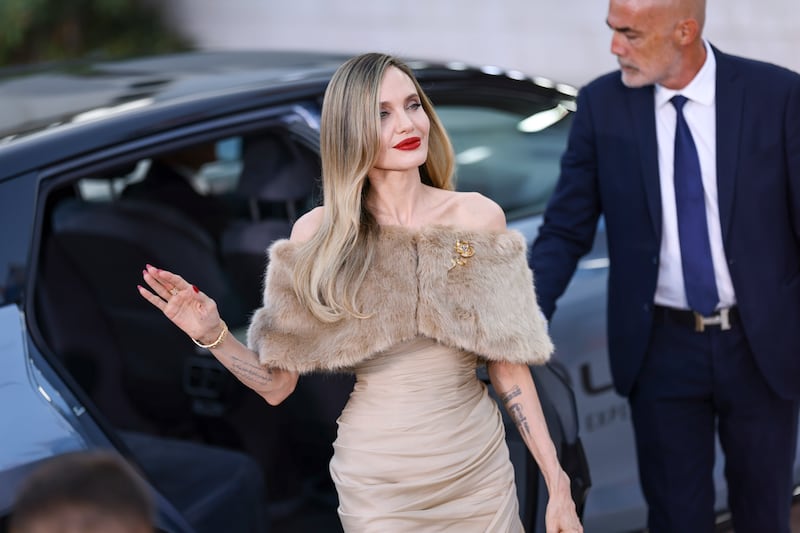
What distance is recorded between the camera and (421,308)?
248 centimetres

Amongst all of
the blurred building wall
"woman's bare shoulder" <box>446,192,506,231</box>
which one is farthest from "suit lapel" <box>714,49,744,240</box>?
the blurred building wall

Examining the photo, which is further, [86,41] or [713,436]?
[86,41]

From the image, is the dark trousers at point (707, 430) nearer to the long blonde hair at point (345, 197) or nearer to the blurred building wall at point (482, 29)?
the long blonde hair at point (345, 197)

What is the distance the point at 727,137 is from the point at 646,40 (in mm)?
312

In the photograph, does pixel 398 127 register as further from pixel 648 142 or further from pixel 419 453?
pixel 648 142

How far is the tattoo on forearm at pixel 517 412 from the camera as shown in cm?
260

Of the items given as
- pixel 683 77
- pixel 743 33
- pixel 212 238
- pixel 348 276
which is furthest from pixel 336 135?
pixel 743 33

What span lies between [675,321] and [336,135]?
3.68 feet

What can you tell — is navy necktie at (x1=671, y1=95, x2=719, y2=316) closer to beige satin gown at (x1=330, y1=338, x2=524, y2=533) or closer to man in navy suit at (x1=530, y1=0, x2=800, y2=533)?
man in navy suit at (x1=530, y1=0, x2=800, y2=533)

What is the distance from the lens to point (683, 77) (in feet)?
10.3

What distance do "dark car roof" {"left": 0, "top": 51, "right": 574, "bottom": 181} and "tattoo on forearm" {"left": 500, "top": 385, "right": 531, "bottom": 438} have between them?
1.18 metres

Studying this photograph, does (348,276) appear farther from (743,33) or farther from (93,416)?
(743,33)

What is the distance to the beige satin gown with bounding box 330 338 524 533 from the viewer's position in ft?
8.11

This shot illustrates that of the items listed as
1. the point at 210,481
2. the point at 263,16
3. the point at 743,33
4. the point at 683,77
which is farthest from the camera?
the point at 263,16
